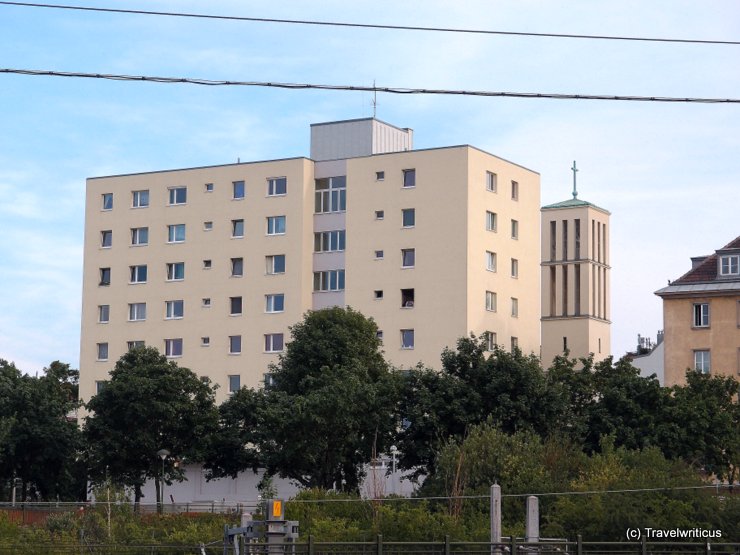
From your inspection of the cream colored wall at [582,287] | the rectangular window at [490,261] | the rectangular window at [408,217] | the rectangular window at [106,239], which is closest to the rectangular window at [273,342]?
the rectangular window at [408,217]

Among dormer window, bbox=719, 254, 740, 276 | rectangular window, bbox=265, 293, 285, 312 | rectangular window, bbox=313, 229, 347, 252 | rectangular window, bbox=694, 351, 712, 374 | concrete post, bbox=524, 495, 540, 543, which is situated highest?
rectangular window, bbox=313, 229, 347, 252

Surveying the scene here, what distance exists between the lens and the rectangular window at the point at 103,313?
98250 mm

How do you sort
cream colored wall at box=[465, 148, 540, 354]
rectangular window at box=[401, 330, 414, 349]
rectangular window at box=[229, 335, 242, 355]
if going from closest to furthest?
1. rectangular window at box=[401, 330, 414, 349]
2. cream colored wall at box=[465, 148, 540, 354]
3. rectangular window at box=[229, 335, 242, 355]

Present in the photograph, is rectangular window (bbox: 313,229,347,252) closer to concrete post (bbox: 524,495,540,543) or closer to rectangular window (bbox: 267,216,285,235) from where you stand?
rectangular window (bbox: 267,216,285,235)

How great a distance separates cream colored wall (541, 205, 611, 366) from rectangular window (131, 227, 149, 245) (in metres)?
35.4

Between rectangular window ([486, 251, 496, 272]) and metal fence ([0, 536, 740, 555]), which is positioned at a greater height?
rectangular window ([486, 251, 496, 272])

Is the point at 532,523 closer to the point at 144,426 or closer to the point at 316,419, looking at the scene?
the point at 316,419

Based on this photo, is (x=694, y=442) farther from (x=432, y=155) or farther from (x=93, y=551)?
Result: (x=93, y=551)

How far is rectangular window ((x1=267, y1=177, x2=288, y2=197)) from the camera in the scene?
94.0 m

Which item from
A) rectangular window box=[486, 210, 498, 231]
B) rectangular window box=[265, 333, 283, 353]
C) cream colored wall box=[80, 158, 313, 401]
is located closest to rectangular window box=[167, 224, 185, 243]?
cream colored wall box=[80, 158, 313, 401]

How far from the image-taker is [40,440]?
79188 mm

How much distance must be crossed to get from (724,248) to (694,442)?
24370 mm

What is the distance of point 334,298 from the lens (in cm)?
9200

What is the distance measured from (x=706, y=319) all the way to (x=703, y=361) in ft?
8.48
